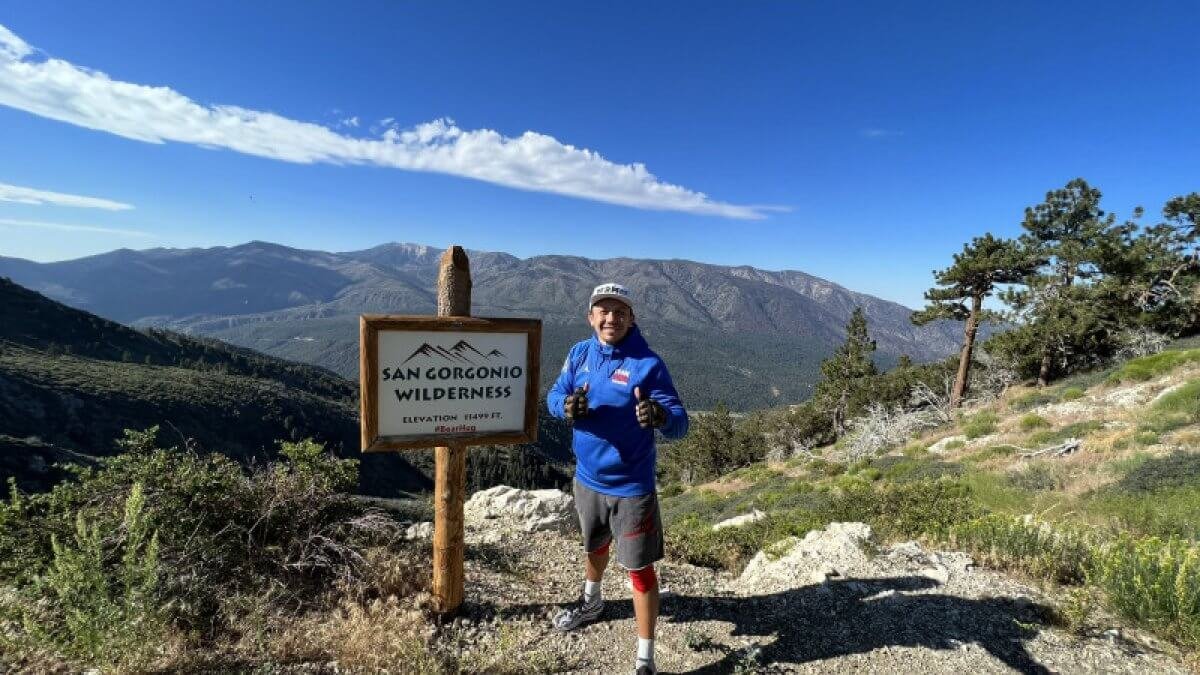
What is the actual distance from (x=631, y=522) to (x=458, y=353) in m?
1.61

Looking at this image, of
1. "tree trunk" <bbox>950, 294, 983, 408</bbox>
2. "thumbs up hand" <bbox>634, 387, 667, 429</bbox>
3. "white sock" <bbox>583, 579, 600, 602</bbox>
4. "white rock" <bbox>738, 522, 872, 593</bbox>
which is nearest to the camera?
"thumbs up hand" <bbox>634, 387, 667, 429</bbox>

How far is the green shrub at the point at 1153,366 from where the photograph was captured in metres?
17.8

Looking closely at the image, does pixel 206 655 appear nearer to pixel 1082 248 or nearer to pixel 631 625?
pixel 631 625

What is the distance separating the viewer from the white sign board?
3.66 metres

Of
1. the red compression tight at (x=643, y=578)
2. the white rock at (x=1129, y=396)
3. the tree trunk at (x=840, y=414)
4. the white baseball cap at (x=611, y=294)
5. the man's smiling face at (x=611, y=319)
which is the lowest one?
the tree trunk at (x=840, y=414)

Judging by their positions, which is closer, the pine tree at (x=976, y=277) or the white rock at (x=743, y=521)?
the white rock at (x=743, y=521)

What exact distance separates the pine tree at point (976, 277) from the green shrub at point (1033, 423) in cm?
756

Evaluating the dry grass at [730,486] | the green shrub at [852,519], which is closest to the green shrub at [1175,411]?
the green shrub at [852,519]

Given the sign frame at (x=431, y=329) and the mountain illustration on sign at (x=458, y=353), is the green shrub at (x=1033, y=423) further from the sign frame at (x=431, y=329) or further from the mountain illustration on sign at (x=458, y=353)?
the mountain illustration on sign at (x=458, y=353)

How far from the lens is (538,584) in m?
4.89

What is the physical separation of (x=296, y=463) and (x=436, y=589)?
1.60 m

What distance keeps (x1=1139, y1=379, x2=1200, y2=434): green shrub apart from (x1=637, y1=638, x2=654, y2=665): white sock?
1347 centimetres

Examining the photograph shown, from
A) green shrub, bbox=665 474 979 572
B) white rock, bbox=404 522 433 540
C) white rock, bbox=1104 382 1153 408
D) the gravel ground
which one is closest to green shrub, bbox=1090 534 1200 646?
the gravel ground

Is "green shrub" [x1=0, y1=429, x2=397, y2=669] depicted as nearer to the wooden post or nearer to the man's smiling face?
the wooden post
